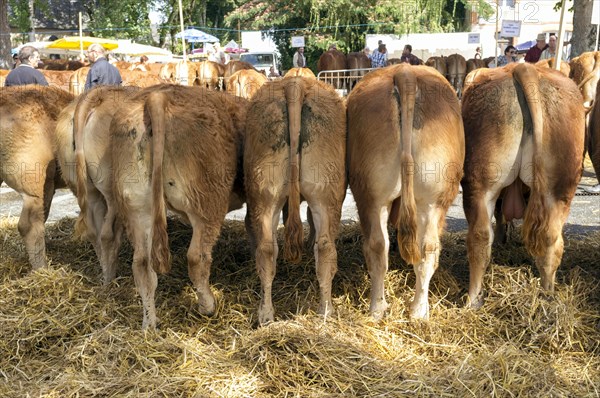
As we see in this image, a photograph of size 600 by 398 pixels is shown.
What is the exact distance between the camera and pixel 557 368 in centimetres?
361

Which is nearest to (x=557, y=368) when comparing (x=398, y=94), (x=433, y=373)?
(x=433, y=373)

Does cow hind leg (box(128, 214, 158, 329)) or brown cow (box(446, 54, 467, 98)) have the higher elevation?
brown cow (box(446, 54, 467, 98))

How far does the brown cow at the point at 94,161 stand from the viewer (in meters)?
4.48

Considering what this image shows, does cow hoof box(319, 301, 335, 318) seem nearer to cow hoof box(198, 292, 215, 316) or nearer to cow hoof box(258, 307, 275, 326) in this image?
cow hoof box(258, 307, 275, 326)

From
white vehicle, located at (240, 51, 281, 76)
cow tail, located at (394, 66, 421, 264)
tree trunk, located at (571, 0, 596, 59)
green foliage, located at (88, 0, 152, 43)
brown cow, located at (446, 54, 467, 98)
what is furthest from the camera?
green foliage, located at (88, 0, 152, 43)

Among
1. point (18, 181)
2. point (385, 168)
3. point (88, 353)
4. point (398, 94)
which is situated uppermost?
point (398, 94)

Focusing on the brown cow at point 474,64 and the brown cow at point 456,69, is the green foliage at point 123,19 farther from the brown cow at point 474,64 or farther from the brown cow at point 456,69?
the brown cow at point 474,64

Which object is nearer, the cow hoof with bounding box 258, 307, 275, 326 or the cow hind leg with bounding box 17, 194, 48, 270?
the cow hoof with bounding box 258, 307, 275, 326

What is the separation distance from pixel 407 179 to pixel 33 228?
321 cm

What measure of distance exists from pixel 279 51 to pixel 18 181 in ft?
104

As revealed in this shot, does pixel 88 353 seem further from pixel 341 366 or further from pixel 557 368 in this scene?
A: pixel 557 368

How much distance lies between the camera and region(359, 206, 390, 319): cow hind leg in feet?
13.4

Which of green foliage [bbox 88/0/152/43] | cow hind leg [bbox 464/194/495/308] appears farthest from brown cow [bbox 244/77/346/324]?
green foliage [bbox 88/0/152/43]

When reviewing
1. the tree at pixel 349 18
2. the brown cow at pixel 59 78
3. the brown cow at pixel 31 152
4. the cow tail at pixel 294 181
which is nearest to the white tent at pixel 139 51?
the tree at pixel 349 18
